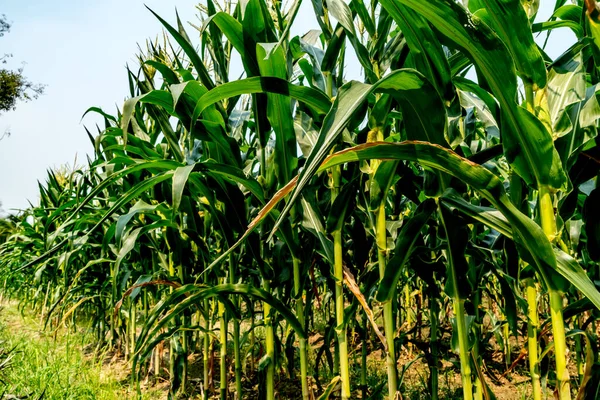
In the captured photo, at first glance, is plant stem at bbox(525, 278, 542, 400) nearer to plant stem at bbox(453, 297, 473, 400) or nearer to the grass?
plant stem at bbox(453, 297, 473, 400)

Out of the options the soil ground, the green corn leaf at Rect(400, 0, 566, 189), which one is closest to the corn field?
the green corn leaf at Rect(400, 0, 566, 189)

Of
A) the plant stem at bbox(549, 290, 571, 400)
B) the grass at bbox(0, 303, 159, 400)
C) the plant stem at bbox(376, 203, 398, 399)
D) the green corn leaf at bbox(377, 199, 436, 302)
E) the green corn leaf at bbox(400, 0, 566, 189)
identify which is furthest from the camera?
the grass at bbox(0, 303, 159, 400)

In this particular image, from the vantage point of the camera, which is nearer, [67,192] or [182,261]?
[182,261]

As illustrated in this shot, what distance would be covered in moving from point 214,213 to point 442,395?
4.66 feet

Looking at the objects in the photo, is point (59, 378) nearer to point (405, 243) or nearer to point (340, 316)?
point (340, 316)

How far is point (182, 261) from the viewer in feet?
6.01

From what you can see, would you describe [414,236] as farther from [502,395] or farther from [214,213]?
[502,395]

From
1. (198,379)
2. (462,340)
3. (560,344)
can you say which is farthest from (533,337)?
(198,379)

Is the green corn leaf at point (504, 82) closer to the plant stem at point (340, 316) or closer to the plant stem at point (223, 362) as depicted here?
the plant stem at point (340, 316)

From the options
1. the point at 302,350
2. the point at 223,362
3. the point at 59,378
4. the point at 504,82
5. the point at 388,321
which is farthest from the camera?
the point at 59,378

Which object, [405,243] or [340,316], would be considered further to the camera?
[340,316]

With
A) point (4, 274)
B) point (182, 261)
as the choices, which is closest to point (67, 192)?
point (182, 261)

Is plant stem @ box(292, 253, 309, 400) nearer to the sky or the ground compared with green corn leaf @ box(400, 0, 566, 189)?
nearer to the ground

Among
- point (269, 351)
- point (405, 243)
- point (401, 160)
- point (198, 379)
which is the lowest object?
point (198, 379)
